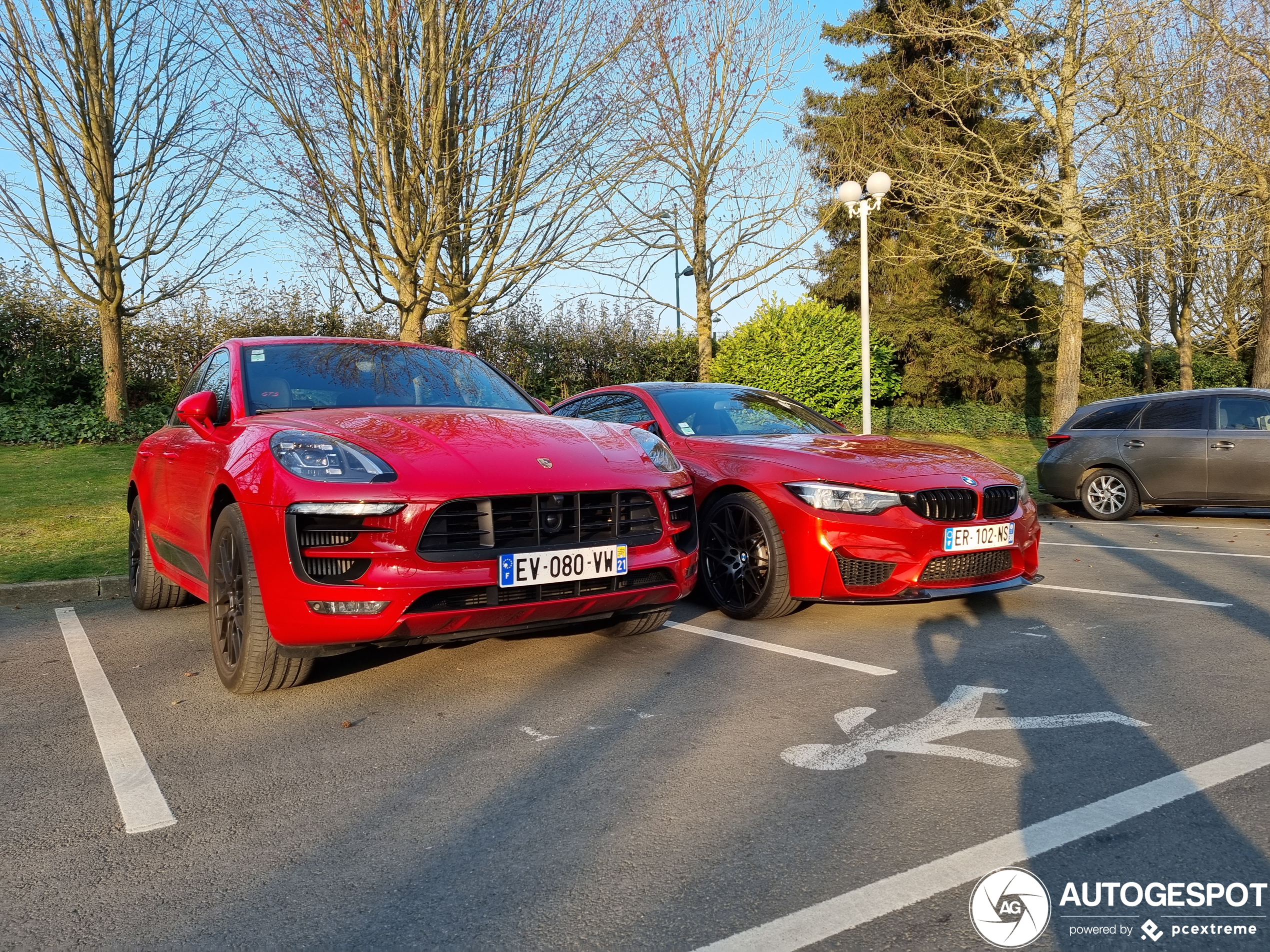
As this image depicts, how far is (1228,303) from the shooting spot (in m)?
27.8

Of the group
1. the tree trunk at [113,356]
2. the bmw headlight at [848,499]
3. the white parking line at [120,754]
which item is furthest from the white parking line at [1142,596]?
the tree trunk at [113,356]

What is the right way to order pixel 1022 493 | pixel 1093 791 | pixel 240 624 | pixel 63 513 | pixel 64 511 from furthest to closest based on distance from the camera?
pixel 64 511 < pixel 63 513 < pixel 1022 493 < pixel 240 624 < pixel 1093 791

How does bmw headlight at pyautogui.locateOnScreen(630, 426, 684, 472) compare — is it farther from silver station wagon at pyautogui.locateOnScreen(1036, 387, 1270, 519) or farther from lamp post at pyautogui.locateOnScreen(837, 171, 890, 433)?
silver station wagon at pyautogui.locateOnScreen(1036, 387, 1270, 519)

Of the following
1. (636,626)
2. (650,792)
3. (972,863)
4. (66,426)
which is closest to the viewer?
(972,863)

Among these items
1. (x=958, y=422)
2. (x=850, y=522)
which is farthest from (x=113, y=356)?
(x=958, y=422)

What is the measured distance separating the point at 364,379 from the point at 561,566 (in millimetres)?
1822

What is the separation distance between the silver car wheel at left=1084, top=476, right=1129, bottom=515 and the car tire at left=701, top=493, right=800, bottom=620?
6.95 metres

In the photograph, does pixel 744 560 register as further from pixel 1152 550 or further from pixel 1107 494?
pixel 1107 494

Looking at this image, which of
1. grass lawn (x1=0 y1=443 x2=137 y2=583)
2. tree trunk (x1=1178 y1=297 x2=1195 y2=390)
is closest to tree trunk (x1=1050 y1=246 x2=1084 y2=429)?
tree trunk (x1=1178 y1=297 x2=1195 y2=390)

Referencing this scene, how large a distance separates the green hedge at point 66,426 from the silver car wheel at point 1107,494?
12097 millimetres

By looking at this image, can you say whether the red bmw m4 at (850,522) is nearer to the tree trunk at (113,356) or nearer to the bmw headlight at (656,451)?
the bmw headlight at (656,451)

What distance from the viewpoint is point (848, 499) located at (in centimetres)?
541

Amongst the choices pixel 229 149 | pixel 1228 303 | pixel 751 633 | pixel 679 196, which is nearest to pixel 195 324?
pixel 229 149

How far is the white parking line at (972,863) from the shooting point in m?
2.24
